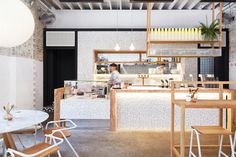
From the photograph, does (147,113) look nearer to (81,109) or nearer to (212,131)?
(81,109)

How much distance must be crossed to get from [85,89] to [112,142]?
5.43 feet

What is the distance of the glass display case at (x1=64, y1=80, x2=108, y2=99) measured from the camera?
5.91m

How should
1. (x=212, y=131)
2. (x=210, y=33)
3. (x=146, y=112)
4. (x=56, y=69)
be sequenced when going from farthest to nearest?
(x=56, y=69) → (x=210, y=33) → (x=146, y=112) → (x=212, y=131)

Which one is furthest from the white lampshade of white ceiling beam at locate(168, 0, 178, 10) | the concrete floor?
white ceiling beam at locate(168, 0, 178, 10)

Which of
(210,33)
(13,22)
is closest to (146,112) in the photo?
(210,33)

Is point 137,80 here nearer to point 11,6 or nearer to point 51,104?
point 51,104

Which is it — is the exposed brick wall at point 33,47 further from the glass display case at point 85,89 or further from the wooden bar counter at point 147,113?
the wooden bar counter at point 147,113

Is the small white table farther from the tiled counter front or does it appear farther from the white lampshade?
the tiled counter front

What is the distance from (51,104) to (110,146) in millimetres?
5463

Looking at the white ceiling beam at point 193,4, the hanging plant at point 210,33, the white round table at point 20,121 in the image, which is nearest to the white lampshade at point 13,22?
the white round table at point 20,121

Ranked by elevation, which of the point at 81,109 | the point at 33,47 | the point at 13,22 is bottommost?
the point at 81,109

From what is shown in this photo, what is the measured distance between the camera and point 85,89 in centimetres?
602

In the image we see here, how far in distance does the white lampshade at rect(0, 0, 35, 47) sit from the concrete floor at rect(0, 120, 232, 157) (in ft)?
8.48

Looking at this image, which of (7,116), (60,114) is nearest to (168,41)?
(60,114)
